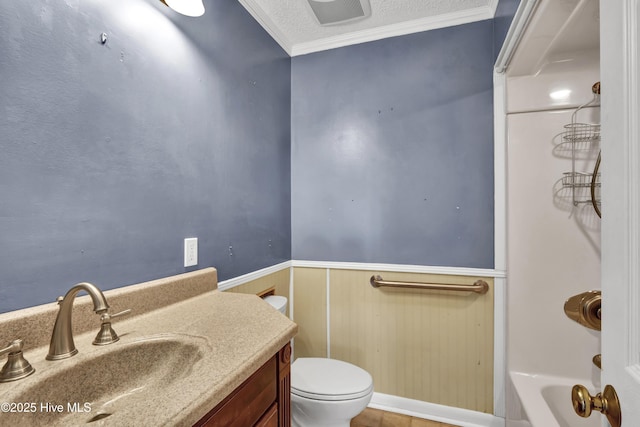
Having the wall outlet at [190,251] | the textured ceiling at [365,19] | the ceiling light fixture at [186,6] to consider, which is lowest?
the wall outlet at [190,251]

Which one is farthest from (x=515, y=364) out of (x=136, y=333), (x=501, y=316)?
(x=136, y=333)

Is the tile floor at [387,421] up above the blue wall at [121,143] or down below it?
below

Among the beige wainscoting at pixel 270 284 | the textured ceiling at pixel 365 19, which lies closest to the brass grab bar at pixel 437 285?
the beige wainscoting at pixel 270 284

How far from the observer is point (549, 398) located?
154 cm

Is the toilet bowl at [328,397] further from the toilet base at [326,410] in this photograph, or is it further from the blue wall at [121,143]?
the blue wall at [121,143]

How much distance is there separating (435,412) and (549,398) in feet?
2.00

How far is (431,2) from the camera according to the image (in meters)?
1.70

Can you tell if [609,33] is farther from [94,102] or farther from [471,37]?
[471,37]

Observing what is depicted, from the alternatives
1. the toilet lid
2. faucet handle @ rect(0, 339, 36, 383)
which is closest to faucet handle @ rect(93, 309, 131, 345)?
faucet handle @ rect(0, 339, 36, 383)

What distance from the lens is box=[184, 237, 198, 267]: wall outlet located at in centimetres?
127

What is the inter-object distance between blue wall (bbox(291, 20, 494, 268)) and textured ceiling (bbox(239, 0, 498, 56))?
0.06 meters

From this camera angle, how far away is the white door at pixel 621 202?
0.44 meters

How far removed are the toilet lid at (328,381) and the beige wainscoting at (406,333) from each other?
0.39 meters

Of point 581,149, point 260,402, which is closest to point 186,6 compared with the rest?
point 260,402
